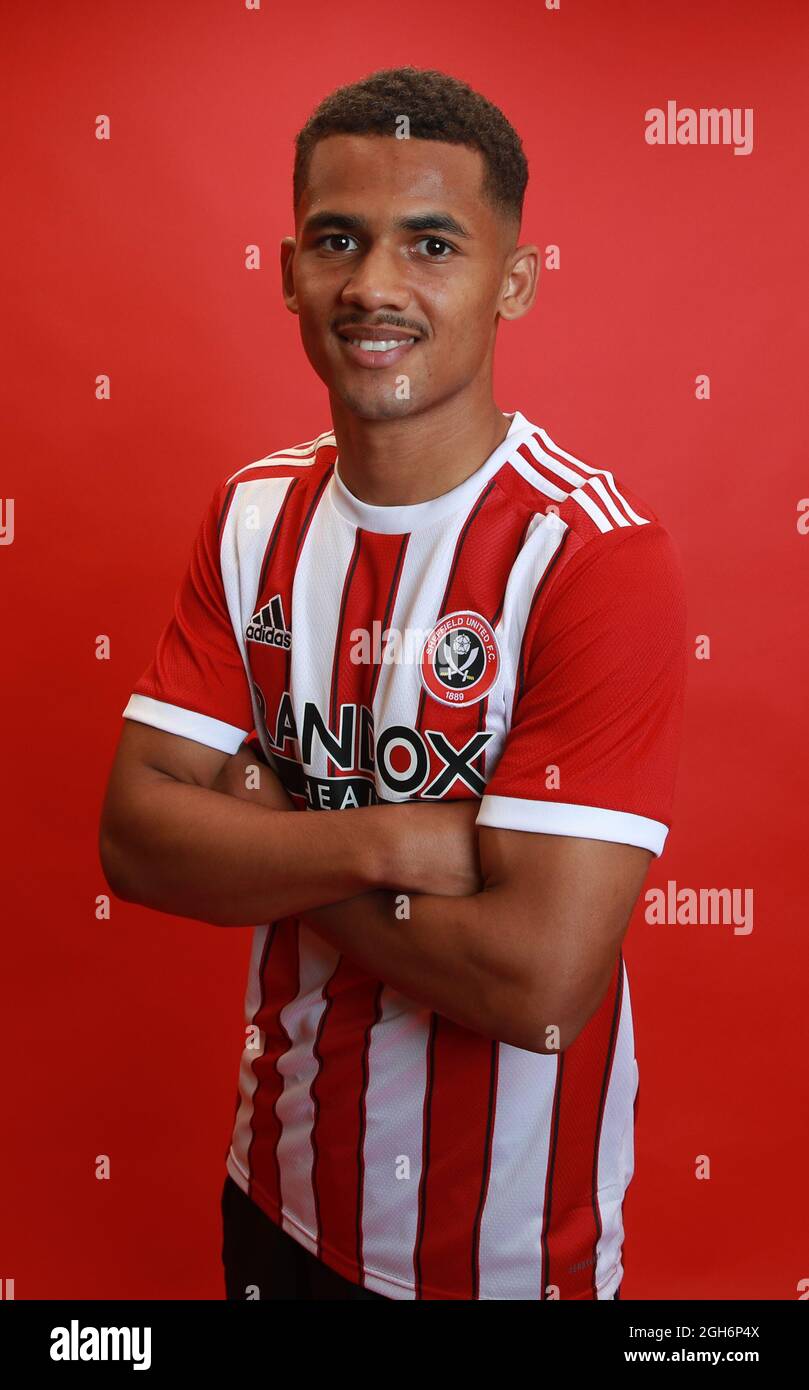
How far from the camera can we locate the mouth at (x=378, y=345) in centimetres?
131

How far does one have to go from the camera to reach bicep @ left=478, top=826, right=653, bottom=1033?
1205mm

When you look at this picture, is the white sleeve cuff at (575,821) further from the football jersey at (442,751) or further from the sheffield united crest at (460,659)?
the sheffield united crest at (460,659)

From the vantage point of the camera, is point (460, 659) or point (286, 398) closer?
point (460, 659)

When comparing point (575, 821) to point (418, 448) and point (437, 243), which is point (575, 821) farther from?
point (437, 243)

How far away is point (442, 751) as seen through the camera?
1319 mm

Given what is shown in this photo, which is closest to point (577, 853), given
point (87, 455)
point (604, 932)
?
point (604, 932)

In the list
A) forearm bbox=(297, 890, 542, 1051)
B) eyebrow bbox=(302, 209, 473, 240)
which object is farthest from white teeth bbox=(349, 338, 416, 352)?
forearm bbox=(297, 890, 542, 1051)

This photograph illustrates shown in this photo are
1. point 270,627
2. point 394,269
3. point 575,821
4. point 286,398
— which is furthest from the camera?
point 286,398

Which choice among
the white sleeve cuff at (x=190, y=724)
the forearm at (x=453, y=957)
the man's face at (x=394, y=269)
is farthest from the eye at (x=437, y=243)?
the forearm at (x=453, y=957)

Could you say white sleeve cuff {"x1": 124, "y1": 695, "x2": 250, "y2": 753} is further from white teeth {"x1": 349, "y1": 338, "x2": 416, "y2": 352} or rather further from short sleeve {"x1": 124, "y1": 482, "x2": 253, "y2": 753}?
white teeth {"x1": 349, "y1": 338, "x2": 416, "y2": 352}

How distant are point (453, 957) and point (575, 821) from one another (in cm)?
18

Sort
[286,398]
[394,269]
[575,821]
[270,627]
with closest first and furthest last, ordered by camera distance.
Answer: [575,821] < [394,269] < [270,627] < [286,398]

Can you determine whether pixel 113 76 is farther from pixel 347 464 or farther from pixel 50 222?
pixel 347 464

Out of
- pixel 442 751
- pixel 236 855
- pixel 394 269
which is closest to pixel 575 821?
A: pixel 442 751
